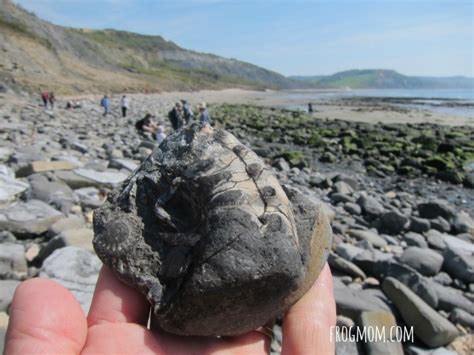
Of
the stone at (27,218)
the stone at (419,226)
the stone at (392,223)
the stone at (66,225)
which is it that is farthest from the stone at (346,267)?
the stone at (27,218)

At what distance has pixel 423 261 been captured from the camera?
240 inches

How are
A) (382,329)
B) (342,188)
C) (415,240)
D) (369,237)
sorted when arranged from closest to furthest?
(382,329)
(369,237)
(415,240)
(342,188)

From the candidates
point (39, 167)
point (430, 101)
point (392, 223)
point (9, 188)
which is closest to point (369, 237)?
point (392, 223)

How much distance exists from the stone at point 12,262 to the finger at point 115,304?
7.08 feet

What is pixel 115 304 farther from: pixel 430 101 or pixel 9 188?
pixel 430 101

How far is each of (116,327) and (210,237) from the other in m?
0.87

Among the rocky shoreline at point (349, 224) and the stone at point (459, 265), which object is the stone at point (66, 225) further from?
the stone at point (459, 265)

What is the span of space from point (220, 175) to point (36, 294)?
130 centimetres

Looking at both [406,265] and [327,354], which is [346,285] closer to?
[406,265]

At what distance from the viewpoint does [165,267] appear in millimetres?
2900

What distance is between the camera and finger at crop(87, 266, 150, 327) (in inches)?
111

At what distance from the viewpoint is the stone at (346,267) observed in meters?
5.74

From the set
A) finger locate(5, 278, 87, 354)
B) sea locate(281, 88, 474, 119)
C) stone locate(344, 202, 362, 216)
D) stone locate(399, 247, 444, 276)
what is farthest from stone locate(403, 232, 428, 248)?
sea locate(281, 88, 474, 119)

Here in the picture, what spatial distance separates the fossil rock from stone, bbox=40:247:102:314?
1292mm
